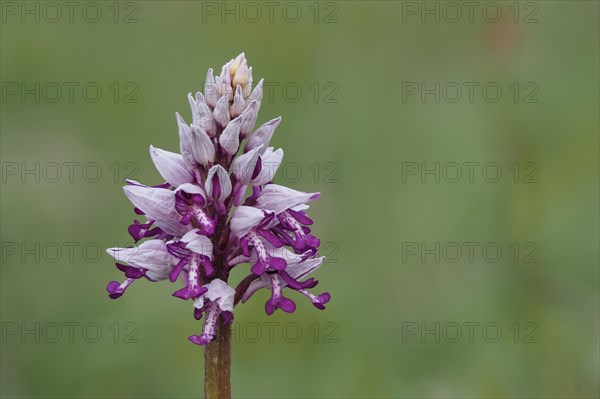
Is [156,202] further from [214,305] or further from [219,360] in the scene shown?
[219,360]

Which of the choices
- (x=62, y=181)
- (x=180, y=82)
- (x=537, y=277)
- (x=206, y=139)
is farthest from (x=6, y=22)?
(x=206, y=139)

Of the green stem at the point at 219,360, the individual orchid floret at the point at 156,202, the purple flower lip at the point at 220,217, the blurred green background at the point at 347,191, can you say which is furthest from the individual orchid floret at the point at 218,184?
the blurred green background at the point at 347,191

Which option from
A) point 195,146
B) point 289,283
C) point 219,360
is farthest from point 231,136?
point 219,360

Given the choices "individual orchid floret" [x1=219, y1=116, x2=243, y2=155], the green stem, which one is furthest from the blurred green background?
"individual orchid floret" [x1=219, y1=116, x2=243, y2=155]

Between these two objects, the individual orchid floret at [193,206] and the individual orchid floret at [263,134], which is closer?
the individual orchid floret at [193,206]

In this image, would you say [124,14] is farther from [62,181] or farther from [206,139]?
[206,139]

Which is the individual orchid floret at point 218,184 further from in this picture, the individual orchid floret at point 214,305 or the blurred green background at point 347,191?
the blurred green background at point 347,191
